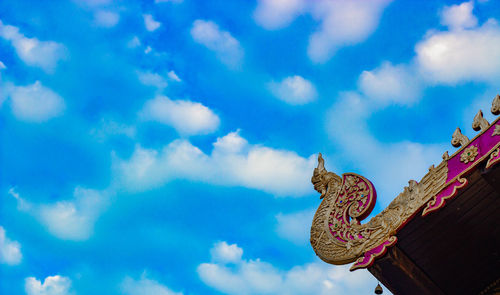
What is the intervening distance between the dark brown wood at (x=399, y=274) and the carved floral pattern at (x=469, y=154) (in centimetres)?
106

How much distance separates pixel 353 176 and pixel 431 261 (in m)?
1.25

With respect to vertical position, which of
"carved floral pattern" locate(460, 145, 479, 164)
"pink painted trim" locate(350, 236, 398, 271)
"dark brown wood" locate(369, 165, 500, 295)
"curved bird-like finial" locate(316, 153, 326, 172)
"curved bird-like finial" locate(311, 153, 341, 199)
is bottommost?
"dark brown wood" locate(369, 165, 500, 295)

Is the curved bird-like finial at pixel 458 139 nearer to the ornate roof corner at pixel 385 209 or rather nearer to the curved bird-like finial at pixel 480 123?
the ornate roof corner at pixel 385 209

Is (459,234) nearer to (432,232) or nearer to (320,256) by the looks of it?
(432,232)

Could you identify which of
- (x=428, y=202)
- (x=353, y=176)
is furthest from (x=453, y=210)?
(x=353, y=176)

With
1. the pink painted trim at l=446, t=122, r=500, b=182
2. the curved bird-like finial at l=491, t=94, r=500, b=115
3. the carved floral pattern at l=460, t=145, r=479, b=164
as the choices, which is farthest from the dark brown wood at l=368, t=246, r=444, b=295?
the curved bird-like finial at l=491, t=94, r=500, b=115

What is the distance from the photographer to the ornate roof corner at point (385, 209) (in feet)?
17.4

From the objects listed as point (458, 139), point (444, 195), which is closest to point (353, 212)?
point (444, 195)

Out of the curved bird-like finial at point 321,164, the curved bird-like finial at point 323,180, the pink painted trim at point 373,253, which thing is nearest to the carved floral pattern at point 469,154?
the pink painted trim at point 373,253

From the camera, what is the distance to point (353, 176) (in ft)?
21.4

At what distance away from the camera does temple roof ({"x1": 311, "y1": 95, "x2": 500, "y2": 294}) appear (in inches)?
210

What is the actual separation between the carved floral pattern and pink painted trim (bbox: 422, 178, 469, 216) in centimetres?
20

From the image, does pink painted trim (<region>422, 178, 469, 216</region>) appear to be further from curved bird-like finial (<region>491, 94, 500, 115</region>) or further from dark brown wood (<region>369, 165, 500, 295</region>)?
curved bird-like finial (<region>491, 94, 500, 115</region>)

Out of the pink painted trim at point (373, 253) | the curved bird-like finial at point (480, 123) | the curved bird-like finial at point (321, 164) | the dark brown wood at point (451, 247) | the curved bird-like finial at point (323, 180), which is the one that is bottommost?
the dark brown wood at point (451, 247)
